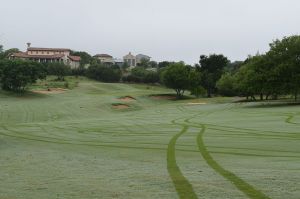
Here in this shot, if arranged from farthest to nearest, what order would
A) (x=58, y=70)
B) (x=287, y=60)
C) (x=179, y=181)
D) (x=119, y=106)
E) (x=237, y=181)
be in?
(x=58, y=70) → (x=119, y=106) → (x=287, y=60) → (x=179, y=181) → (x=237, y=181)

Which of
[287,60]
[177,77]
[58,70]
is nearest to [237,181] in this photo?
[287,60]

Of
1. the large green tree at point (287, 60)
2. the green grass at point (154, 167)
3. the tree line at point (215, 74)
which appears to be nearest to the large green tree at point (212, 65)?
the tree line at point (215, 74)

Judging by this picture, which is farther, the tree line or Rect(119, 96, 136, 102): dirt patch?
Rect(119, 96, 136, 102): dirt patch

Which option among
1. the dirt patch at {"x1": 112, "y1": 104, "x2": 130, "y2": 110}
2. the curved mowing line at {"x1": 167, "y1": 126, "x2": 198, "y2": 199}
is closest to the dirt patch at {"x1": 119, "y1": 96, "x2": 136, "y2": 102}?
the dirt patch at {"x1": 112, "y1": 104, "x2": 130, "y2": 110}

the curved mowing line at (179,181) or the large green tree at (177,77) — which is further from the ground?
the large green tree at (177,77)

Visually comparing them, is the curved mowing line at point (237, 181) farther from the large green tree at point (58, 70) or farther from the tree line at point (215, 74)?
the large green tree at point (58, 70)

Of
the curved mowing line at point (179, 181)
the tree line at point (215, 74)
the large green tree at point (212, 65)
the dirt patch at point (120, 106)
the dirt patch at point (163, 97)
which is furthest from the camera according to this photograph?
the large green tree at point (212, 65)

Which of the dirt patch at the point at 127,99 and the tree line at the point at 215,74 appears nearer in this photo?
the tree line at the point at 215,74

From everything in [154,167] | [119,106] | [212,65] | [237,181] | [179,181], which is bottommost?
[119,106]

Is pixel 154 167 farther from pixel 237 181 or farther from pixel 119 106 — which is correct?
pixel 119 106

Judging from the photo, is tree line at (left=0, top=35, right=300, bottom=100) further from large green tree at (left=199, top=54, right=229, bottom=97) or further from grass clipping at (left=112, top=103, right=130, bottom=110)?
grass clipping at (left=112, top=103, right=130, bottom=110)

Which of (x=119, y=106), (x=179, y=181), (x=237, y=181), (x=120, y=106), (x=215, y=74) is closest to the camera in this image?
(x=237, y=181)

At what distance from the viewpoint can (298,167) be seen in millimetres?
14805

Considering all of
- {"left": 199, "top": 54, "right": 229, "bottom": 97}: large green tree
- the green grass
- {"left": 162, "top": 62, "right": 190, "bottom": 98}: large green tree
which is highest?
{"left": 199, "top": 54, "right": 229, "bottom": 97}: large green tree
